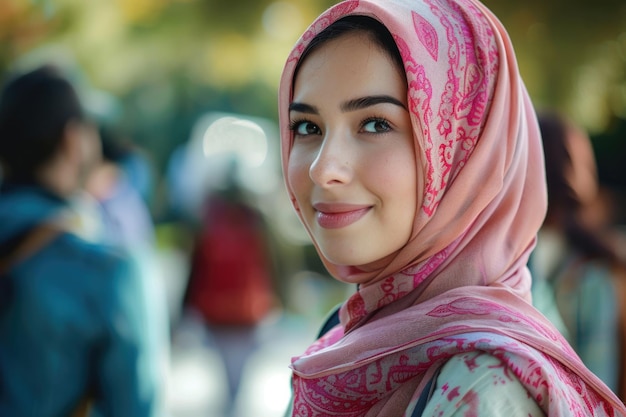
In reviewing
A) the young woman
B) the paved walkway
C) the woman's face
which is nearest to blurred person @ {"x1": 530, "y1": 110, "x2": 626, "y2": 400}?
the young woman

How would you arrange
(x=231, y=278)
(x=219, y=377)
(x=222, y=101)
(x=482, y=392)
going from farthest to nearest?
(x=222, y=101), (x=219, y=377), (x=231, y=278), (x=482, y=392)

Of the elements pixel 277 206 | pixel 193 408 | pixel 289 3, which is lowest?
pixel 193 408

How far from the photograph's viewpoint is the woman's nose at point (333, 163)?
133 centimetres

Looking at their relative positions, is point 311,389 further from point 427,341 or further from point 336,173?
point 336,173

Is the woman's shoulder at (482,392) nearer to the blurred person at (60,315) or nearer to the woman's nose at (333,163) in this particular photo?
Result: the woman's nose at (333,163)

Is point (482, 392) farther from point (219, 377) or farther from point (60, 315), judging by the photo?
point (219, 377)

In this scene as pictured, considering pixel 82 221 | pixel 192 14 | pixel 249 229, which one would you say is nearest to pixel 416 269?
pixel 82 221

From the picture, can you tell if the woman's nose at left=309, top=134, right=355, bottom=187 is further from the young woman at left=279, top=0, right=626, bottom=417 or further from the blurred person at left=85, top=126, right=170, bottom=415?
the blurred person at left=85, top=126, right=170, bottom=415

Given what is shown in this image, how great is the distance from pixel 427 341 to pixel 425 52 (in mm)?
514

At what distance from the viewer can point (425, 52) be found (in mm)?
1358

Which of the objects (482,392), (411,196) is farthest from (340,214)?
(482,392)

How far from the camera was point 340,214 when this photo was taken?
136 cm

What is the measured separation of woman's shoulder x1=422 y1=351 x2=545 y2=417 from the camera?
3.66 feet

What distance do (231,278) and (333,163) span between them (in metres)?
3.39
